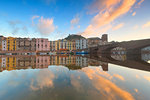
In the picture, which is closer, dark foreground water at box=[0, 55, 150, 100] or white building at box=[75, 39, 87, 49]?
dark foreground water at box=[0, 55, 150, 100]

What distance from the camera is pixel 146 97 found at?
9.40 feet

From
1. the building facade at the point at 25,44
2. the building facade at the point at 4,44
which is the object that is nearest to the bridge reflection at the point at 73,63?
the building facade at the point at 25,44

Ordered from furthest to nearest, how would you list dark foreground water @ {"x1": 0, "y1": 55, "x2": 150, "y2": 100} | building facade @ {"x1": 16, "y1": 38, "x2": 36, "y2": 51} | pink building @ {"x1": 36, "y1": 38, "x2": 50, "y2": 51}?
1. pink building @ {"x1": 36, "y1": 38, "x2": 50, "y2": 51}
2. building facade @ {"x1": 16, "y1": 38, "x2": 36, "y2": 51}
3. dark foreground water @ {"x1": 0, "y1": 55, "x2": 150, "y2": 100}

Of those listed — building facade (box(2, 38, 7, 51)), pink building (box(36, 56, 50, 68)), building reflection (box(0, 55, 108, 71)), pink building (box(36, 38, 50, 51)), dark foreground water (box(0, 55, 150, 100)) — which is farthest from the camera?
pink building (box(36, 38, 50, 51))

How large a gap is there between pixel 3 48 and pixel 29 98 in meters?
81.5

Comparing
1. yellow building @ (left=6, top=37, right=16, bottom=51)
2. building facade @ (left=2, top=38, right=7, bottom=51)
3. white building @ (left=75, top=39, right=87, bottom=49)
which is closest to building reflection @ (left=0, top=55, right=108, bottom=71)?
yellow building @ (left=6, top=37, right=16, bottom=51)

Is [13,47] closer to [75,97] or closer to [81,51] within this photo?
[81,51]

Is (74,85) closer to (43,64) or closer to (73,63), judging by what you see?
(73,63)

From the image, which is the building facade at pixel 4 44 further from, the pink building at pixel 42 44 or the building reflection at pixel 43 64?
the building reflection at pixel 43 64

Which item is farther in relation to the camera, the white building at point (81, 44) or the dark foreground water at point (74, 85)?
the white building at point (81, 44)

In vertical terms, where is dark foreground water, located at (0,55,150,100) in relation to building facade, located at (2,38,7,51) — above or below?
below

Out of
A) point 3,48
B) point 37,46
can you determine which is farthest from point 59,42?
point 3,48

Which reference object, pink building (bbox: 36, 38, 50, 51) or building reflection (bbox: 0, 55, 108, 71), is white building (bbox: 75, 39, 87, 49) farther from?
building reflection (bbox: 0, 55, 108, 71)

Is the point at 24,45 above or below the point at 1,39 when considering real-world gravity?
below
